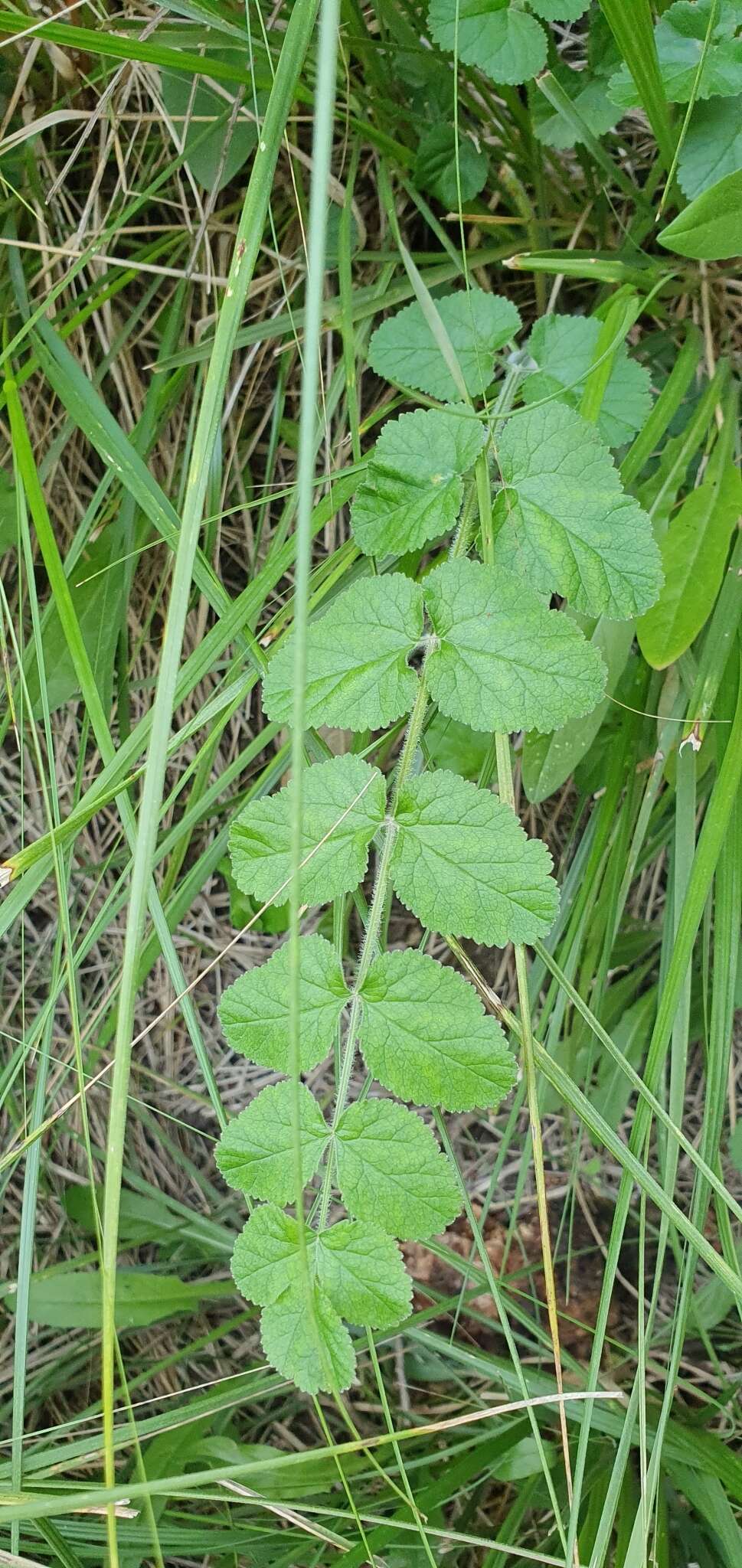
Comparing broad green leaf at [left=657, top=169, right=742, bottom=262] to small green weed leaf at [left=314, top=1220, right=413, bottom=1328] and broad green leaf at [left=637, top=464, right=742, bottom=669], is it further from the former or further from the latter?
small green weed leaf at [left=314, top=1220, right=413, bottom=1328]

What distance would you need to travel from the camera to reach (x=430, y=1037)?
0.72 meters

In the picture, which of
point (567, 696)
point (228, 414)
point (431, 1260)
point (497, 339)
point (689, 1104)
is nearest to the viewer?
point (567, 696)

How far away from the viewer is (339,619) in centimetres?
81

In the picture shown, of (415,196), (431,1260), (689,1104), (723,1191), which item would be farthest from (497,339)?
(431,1260)

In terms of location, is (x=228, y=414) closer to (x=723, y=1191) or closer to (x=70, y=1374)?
(x=723, y=1191)

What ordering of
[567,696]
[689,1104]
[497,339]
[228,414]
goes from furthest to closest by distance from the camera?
1. [689,1104]
2. [228,414]
3. [497,339]
4. [567,696]

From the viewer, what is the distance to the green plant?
71cm

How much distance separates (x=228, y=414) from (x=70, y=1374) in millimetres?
1453

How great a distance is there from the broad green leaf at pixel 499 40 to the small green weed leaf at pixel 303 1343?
1.01 metres

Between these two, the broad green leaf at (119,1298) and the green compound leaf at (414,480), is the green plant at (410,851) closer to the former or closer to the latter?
the green compound leaf at (414,480)

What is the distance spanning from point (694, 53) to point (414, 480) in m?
0.47

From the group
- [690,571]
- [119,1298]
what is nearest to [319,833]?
[690,571]

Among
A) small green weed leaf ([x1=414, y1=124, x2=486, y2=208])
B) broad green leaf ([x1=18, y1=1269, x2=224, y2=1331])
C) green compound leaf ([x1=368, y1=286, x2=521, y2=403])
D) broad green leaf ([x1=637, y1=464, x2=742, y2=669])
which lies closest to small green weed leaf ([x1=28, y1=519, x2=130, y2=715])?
green compound leaf ([x1=368, y1=286, x2=521, y2=403])

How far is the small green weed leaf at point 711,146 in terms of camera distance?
0.96 metres
